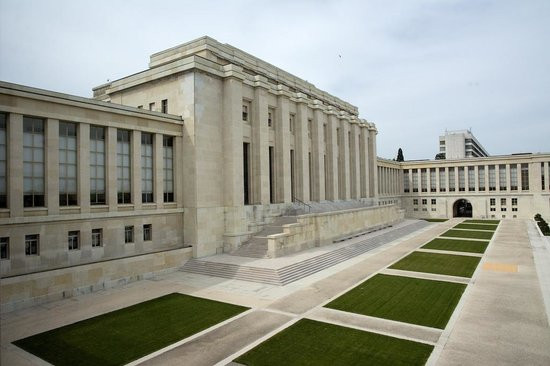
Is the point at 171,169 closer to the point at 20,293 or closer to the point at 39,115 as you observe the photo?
the point at 39,115

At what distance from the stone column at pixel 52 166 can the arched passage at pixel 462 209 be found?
7636 cm

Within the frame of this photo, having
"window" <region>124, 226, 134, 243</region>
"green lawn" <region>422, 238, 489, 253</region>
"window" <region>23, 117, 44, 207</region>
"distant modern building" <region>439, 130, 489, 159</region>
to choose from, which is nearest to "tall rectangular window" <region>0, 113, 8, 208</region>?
"window" <region>23, 117, 44, 207</region>

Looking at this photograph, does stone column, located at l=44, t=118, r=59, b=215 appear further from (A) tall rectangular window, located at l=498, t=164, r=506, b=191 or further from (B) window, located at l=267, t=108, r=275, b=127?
(A) tall rectangular window, located at l=498, t=164, r=506, b=191

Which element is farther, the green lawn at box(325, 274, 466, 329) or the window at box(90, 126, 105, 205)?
the window at box(90, 126, 105, 205)

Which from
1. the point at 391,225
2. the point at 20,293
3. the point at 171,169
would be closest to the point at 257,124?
the point at 171,169

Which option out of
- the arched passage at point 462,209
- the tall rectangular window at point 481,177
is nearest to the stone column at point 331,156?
the tall rectangular window at point 481,177

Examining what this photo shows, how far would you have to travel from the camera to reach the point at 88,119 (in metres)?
24.0

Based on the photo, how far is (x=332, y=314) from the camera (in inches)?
700

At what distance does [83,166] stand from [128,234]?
573 centimetres

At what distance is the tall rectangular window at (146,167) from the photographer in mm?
28078

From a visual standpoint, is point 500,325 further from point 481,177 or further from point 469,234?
point 481,177

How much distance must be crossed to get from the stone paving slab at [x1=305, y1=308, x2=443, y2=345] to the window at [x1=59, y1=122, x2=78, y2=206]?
16438 mm

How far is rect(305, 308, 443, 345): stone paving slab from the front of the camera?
14984 millimetres

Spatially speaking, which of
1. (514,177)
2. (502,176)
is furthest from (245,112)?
(514,177)
